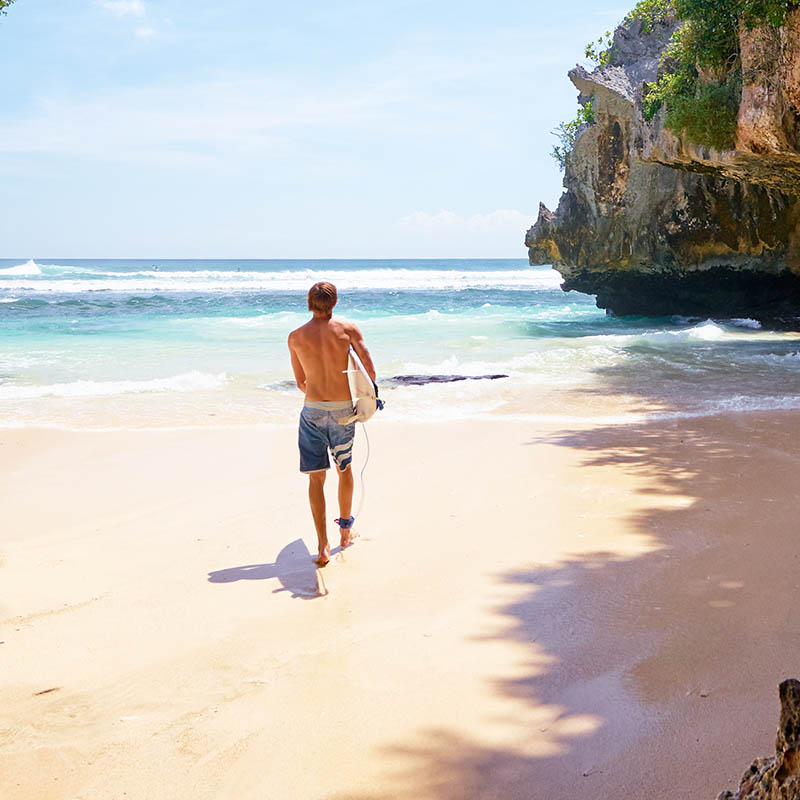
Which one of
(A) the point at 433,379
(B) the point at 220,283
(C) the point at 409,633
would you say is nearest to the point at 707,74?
(A) the point at 433,379

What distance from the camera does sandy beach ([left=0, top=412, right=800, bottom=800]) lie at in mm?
2697

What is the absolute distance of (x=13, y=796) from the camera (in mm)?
2623

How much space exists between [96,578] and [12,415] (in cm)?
644

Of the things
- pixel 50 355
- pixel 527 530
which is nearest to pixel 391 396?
pixel 527 530

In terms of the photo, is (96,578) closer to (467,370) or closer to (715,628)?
(715,628)

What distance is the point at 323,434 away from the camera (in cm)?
504

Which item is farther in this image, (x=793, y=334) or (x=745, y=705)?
(x=793, y=334)

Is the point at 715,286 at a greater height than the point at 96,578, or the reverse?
the point at 715,286

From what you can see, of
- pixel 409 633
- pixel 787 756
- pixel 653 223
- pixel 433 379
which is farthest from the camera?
pixel 653 223

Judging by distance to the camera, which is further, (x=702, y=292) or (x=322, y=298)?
(x=702, y=292)

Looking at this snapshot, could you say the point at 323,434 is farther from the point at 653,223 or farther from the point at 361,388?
the point at 653,223

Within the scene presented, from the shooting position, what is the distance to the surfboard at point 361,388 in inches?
196

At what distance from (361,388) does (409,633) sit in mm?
1730

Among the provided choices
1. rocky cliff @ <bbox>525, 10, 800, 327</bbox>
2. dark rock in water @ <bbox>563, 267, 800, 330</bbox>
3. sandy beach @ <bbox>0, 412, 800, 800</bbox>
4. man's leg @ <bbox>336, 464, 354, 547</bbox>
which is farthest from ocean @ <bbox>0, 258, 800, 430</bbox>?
man's leg @ <bbox>336, 464, 354, 547</bbox>
